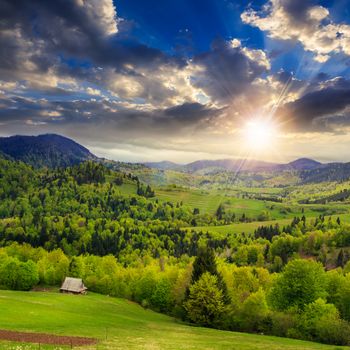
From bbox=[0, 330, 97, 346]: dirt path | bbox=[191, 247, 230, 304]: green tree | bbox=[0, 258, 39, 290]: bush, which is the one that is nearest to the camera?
bbox=[0, 330, 97, 346]: dirt path

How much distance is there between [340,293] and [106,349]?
234 ft

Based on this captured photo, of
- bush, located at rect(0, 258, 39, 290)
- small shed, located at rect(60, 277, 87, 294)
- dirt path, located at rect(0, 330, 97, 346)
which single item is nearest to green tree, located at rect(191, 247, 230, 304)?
dirt path, located at rect(0, 330, 97, 346)

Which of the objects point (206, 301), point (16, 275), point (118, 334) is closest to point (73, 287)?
point (16, 275)

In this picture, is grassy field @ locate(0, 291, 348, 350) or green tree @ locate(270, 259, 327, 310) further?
green tree @ locate(270, 259, 327, 310)

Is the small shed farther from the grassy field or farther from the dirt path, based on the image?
the dirt path

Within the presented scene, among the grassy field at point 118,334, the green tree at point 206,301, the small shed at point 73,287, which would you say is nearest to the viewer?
the grassy field at point 118,334

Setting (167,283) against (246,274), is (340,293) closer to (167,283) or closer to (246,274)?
(246,274)

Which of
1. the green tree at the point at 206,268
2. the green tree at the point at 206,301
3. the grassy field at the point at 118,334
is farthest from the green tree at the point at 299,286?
the grassy field at the point at 118,334

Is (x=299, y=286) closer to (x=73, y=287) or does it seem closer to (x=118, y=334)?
(x=118, y=334)

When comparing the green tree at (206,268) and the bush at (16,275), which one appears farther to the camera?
the bush at (16,275)

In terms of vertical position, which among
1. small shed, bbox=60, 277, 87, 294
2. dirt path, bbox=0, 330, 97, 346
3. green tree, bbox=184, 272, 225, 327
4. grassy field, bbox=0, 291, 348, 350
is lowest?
small shed, bbox=60, 277, 87, 294

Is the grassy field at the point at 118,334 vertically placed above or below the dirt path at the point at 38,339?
below

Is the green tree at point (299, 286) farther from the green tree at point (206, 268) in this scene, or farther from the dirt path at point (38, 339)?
the dirt path at point (38, 339)

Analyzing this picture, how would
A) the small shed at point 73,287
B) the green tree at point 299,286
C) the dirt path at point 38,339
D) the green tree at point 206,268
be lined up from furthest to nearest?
the small shed at point 73,287, the green tree at point 206,268, the green tree at point 299,286, the dirt path at point 38,339
